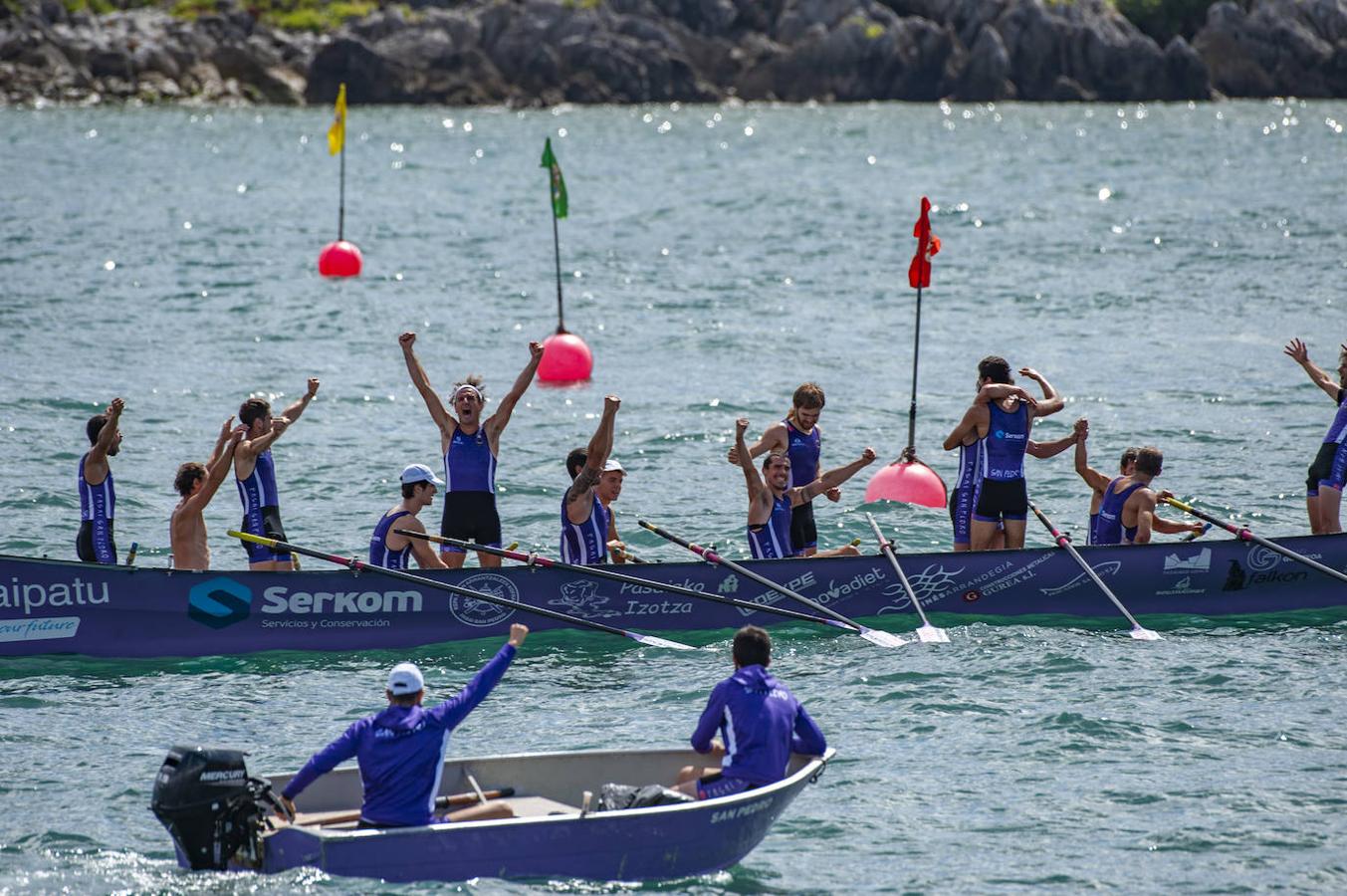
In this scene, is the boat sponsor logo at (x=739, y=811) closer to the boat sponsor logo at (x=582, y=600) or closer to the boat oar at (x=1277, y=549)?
the boat sponsor logo at (x=582, y=600)

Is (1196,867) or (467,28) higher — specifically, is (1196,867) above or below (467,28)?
below

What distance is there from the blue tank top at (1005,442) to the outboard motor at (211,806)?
7.52m

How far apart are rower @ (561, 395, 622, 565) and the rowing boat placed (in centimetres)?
32

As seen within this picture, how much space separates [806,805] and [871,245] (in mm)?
28630

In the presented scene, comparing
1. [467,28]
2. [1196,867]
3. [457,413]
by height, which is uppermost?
[467,28]

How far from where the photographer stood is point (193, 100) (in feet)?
257

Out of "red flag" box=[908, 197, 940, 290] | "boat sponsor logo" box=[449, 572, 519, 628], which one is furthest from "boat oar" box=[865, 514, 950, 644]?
"red flag" box=[908, 197, 940, 290]

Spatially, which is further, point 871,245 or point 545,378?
point 871,245

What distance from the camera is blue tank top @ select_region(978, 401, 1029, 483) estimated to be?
15.5m

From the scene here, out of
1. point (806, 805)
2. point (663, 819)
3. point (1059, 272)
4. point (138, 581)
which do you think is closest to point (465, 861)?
point (663, 819)

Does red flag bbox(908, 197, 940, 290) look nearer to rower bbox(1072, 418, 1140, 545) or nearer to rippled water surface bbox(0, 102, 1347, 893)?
rower bbox(1072, 418, 1140, 545)

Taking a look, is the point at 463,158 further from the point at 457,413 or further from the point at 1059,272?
the point at 457,413

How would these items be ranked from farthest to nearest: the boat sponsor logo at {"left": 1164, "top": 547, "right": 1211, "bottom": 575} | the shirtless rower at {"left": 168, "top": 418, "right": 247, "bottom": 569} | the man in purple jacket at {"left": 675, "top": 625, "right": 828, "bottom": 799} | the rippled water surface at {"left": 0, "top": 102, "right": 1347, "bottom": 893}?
the boat sponsor logo at {"left": 1164, "top": 547, "right": 1211, "bottom": 575}, the shirtless rower at {"left": 168, "top": 418, "right": 247, "bottom": 569}, the rippled water surface at {"left": 0, "top": 102, "right": 1347, "bottom": 893}, the man in purple jacket at {"left": 675, "top": 625, "right": 828, "bottom": 799}

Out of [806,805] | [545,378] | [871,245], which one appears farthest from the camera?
[871,245]
